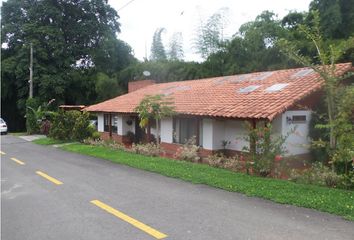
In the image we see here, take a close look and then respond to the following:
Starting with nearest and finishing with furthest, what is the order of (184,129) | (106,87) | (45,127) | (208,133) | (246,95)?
(208,133) → (246,95) → (184,129) → (45,127) → (106,87)

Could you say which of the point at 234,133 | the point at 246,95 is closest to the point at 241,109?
the point at 234,133

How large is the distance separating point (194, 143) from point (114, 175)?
549cm

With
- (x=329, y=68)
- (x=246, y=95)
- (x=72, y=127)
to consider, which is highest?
(x=329, y=68)

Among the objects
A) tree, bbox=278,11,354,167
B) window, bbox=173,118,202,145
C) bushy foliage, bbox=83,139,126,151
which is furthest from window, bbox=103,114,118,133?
tree, bbox=278,11,354,167

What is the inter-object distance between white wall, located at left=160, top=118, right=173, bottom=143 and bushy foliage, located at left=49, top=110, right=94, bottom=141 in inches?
254

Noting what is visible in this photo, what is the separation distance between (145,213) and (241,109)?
772 cm

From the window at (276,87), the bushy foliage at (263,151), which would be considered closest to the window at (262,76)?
the window at (276,87)

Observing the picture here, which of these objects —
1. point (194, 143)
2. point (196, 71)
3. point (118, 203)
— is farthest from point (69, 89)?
point (118, 203)

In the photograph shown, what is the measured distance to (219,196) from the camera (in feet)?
26.7

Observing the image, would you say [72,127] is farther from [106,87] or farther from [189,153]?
[106,87]

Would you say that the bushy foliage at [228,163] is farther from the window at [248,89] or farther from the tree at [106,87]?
the tree at [106,87]

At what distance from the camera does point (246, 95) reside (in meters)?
15.5

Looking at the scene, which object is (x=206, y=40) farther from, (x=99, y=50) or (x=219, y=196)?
(x=219, y=196)

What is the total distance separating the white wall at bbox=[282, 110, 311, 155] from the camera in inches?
529
